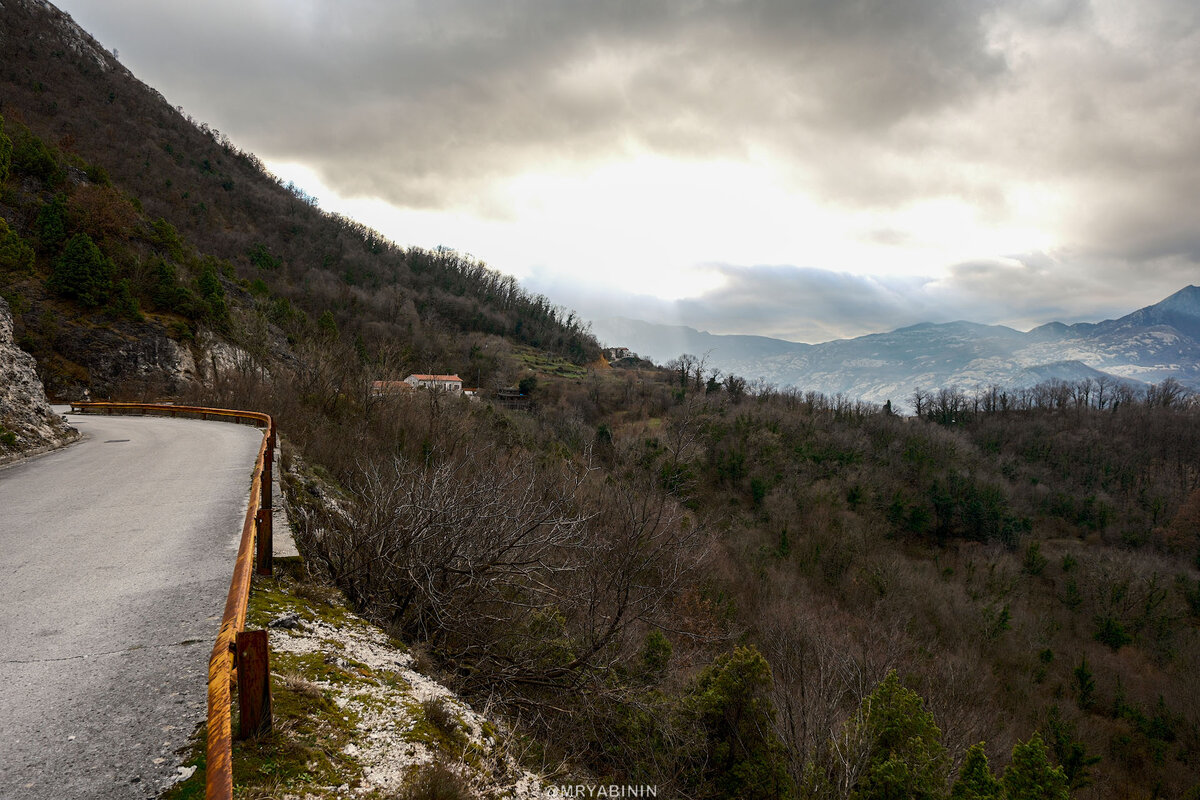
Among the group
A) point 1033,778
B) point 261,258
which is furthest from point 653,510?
point 261,258

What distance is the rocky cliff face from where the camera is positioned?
12.1 meters

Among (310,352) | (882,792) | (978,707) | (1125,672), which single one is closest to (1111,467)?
(1125,672)

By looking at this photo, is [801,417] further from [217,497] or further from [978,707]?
[217,497]

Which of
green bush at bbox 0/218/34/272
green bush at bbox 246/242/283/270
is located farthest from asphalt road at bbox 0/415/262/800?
green bush at bbox 246/242/283/270

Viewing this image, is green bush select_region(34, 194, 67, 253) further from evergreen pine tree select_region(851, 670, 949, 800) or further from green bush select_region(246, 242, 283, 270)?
green bush select_region(246, 242, 283, 270)

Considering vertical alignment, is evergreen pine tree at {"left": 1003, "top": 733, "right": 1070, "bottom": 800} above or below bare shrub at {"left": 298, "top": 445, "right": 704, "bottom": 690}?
below

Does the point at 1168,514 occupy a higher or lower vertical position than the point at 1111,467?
lower

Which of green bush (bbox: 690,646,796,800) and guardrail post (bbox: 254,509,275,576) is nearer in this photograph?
guardrail post (bbox: 254,509,275,576)

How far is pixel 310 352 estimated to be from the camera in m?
26.6

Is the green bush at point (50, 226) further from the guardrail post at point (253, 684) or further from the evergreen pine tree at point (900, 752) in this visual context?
the evergreen pine tree at point (900, 752)

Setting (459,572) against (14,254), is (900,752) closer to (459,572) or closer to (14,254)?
(459,572)

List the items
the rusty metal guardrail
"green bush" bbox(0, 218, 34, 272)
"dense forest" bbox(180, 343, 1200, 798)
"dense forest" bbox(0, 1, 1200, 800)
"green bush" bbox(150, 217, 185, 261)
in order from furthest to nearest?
"green bush" bbox(150, 217, 185, 261), "green bush" bbox(0, 218, 34, 272), "dense forest" bbox(0, 1, 1200, 800), "dense forest" bbox(180, 343, 1200, 798), the rusty metal guardrail

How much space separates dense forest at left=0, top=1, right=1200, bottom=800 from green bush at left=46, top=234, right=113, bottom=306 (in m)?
0.16

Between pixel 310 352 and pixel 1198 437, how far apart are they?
117036 mm
